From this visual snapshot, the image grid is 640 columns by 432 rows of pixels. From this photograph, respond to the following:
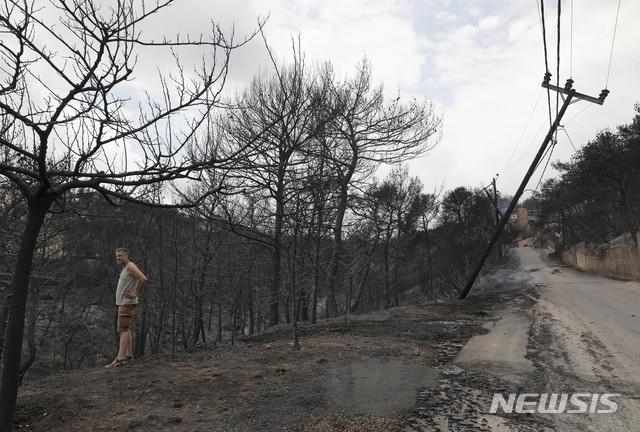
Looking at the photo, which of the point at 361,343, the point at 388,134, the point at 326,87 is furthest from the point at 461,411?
the point at 388,134

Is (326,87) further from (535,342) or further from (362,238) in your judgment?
(535,342)

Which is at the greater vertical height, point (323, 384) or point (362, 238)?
point (362, 238)

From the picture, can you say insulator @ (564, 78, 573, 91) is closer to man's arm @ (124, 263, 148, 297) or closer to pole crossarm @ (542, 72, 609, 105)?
pole crossarm @ (542, 72, 609, 105)

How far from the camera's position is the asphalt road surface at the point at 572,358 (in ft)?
11.9

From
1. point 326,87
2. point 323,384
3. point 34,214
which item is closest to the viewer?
point 34,214

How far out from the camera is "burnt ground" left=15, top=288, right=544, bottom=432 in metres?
3.44

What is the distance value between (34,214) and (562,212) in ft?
129

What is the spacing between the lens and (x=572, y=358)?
18.3 feet

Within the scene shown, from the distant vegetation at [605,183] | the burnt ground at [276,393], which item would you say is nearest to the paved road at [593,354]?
the burnt ground at [276,393]

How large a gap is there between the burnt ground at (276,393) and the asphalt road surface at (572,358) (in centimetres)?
38

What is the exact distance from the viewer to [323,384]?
436 cm

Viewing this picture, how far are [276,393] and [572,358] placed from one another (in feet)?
13.5

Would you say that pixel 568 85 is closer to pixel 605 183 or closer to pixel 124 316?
pixel 124 316

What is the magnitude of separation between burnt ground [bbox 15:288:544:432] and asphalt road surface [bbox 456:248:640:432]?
0.38 meters
